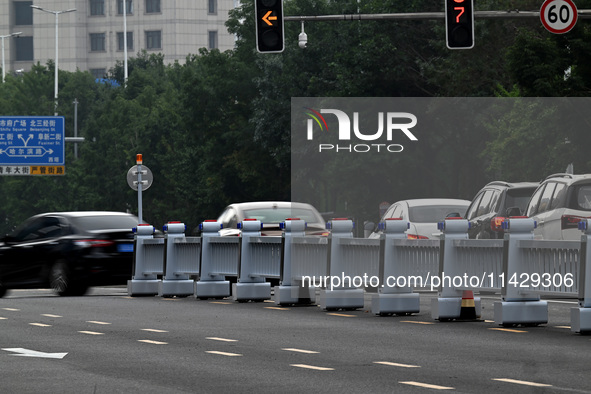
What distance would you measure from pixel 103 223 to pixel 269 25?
14.8 ft

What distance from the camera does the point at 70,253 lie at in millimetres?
24281

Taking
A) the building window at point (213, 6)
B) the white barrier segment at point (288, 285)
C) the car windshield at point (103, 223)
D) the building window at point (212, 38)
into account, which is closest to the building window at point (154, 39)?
the building window at point (212, 38)

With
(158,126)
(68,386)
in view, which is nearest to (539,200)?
(68,386)

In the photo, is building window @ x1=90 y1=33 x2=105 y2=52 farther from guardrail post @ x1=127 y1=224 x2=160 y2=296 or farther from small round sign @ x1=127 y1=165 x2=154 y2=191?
guardrail post @ x1=127 y1=224 x2=160 y2=296

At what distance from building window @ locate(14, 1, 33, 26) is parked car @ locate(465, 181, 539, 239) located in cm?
12253

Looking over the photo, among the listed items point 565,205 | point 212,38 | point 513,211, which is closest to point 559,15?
point 513,211

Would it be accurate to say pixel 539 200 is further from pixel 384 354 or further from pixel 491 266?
pixel 384 354

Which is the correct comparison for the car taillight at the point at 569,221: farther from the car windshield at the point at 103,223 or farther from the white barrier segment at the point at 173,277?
the car windshield at the point at 103,223

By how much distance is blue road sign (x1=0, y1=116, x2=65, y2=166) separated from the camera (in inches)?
2432

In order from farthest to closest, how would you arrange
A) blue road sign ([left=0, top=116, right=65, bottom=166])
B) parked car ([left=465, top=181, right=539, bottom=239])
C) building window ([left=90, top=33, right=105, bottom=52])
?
building window ([left=90, top=33, right=105, bottom=52]) → blue road sign ([left=0, top=116, right=65, bottom=166]) → parked car ([left=465, top=181, right=539, bottom=239])

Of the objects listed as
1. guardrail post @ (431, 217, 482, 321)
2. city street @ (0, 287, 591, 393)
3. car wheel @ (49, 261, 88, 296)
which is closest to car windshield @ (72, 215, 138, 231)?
car wheel @ (49, 261, 88, 296)

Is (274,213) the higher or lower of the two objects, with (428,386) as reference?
higher

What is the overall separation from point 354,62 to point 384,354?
4205 centimetres

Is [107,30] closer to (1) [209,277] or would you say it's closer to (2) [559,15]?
(2) [559,15]
